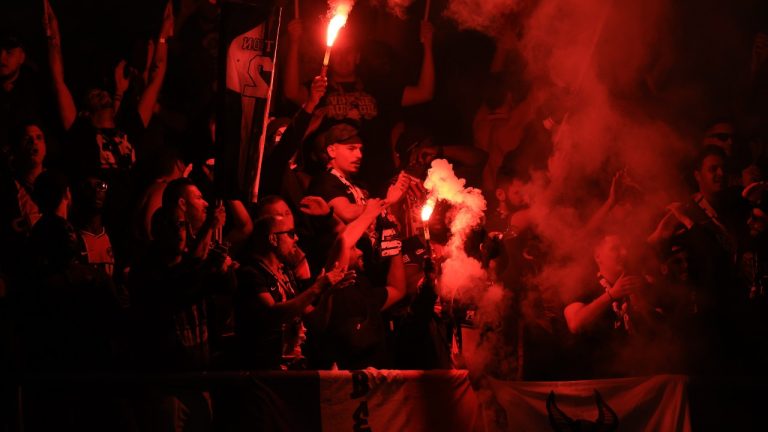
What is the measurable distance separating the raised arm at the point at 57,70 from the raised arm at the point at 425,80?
2994mm

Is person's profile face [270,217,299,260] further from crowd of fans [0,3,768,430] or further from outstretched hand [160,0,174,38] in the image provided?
outstretched hand [160,0,174,38]

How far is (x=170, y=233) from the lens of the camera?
6195mm

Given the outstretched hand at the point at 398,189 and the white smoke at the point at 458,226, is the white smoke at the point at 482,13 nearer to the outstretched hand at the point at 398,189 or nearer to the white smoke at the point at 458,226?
the white smoke at the point at 458,226

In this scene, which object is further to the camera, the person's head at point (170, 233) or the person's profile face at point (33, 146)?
the person's profile face at point (33, 146)

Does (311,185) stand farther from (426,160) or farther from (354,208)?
(426,160)

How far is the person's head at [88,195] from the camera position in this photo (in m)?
6.52

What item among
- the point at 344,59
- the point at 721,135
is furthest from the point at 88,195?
the point at 721,135

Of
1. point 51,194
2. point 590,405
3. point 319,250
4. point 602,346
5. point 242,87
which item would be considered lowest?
point 590,405

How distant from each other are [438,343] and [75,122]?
3073 millimetres

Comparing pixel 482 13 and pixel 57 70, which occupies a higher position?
pixel 482 13

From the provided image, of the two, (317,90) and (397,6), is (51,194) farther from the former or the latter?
(397,6)

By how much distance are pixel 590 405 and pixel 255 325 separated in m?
2.48

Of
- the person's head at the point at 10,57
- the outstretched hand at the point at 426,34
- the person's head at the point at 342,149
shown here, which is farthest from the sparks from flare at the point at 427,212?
the person's head at the point at 10,57

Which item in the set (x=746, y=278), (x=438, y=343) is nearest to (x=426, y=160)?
(x=438, y=343)
